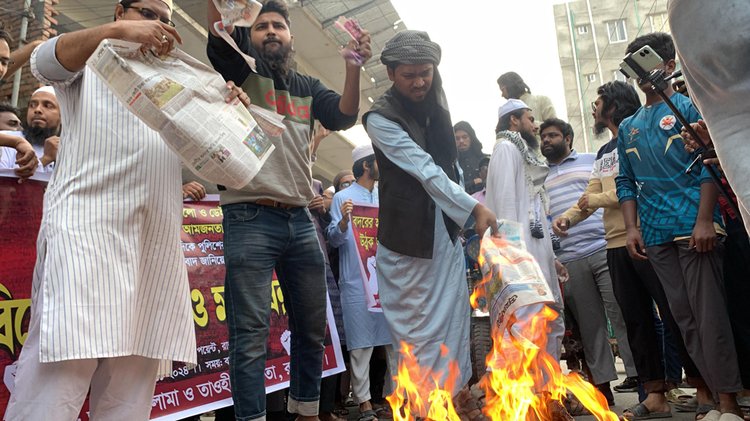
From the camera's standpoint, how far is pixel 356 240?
5.40m

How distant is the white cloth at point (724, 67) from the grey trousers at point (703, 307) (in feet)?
6.57

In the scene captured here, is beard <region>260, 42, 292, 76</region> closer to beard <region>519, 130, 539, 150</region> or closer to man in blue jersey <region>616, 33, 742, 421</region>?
man in blue jersey <region>616, 33, 742, 421</region>

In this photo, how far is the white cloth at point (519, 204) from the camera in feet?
13.1

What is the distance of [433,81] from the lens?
365 cm

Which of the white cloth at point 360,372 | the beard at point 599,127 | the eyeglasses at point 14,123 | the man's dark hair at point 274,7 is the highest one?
the man's dark hair at point 274,7

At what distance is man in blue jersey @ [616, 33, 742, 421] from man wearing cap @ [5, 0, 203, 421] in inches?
104

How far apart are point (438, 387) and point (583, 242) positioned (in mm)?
A: 2245

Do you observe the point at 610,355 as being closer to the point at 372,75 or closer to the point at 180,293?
the point at 180,293

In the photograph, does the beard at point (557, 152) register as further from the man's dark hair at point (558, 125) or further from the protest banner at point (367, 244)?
the protest banner at point (367, 244)

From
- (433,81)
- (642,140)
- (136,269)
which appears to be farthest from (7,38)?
(642,140)

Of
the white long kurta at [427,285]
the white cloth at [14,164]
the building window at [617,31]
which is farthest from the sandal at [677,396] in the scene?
the building window at [617,31]

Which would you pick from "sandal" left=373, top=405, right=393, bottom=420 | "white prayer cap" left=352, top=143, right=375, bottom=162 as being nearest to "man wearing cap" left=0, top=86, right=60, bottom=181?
"white prayer cap" left=352, top=143, right=375, bottom=162

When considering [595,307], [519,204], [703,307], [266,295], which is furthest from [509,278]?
[595,307]

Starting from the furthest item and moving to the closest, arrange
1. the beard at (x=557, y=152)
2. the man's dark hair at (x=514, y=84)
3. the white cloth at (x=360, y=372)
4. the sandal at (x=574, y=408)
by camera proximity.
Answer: the man's dark hair at (x=514, y=84) < the beard at (x=557, y=152) < the white cloth at (x=360, y=372) < the sandal at (x=574, y=408)
